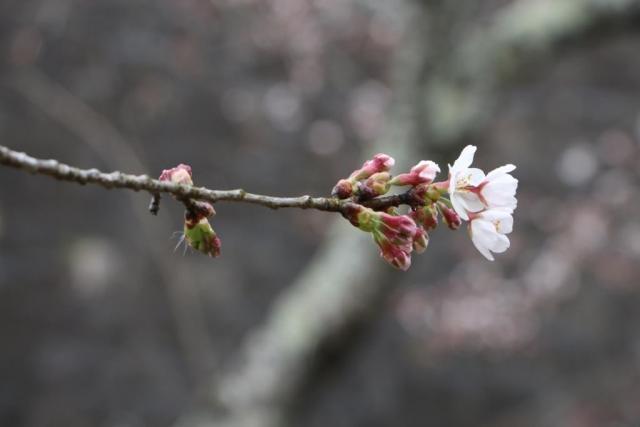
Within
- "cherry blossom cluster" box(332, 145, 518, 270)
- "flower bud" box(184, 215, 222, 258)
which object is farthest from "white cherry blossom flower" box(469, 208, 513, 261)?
"flower bud" box(184, 215, 222, 258)

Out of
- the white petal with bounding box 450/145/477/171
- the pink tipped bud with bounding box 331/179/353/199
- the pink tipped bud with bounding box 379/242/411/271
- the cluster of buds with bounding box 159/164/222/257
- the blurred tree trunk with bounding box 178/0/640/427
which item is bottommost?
the pink tipped bud with bounding box 379/242/411/271

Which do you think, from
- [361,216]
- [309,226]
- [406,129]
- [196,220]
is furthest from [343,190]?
[309,226]

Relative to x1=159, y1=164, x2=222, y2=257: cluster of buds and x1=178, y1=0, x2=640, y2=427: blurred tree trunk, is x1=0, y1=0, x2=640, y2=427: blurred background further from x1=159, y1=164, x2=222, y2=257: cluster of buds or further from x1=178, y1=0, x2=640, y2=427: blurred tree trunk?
x1=159, y1=164, x2=222, y2=257: cluster of buds

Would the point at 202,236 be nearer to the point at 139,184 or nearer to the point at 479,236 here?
the point at 139,184

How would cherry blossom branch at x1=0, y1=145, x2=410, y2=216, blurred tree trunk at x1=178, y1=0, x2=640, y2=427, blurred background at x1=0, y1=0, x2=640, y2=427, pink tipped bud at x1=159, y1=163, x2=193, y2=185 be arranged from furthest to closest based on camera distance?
blurred background at x1=0, y1=0, x2=640, y2=427 < blurred tree trunk at x1=178, y1=0, x2=640, y2=427 < pink tipped bud at x1=159, y1=163, x2=193, y2=185 < cherry blossom branch at x1=0, y1=145, x2=410, y2=216

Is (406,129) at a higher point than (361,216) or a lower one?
higher

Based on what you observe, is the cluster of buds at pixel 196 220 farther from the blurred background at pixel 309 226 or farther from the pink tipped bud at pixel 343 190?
the blurred background at pixel 309 226

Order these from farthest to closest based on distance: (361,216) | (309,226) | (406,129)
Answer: (309,226)
(406,129)
(361,216)
